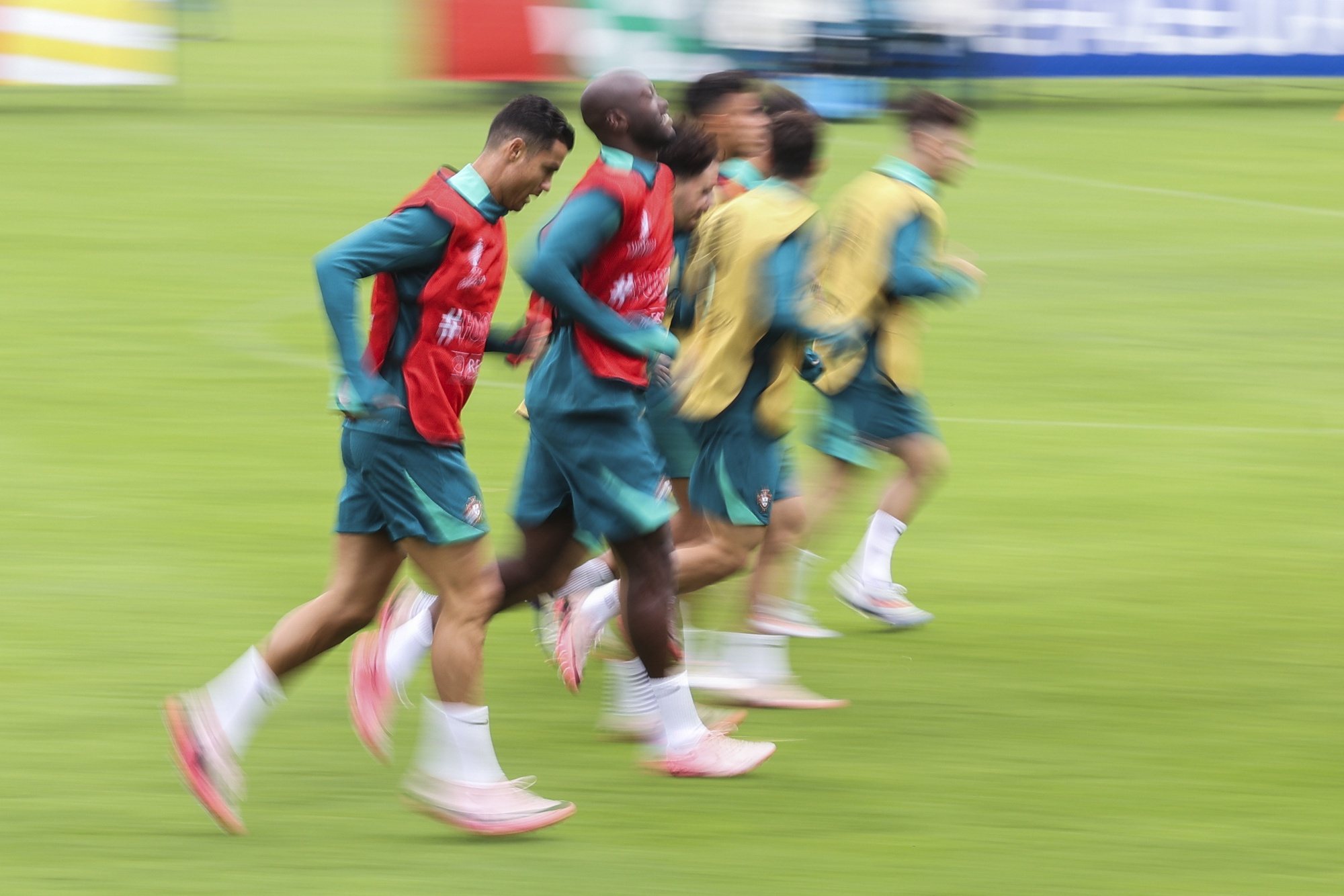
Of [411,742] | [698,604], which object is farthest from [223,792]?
[698,604]

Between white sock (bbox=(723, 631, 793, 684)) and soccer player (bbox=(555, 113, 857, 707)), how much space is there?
30 cm

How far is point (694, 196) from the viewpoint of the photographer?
638 centimetres

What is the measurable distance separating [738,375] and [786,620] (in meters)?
1.27

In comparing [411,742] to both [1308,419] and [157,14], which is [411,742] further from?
[157,14]

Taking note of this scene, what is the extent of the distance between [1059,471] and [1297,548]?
4.96ft

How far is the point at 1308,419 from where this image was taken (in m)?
10.8

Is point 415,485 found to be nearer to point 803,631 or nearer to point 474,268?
point 474,268

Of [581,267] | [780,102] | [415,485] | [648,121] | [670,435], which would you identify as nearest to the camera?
[415,485]

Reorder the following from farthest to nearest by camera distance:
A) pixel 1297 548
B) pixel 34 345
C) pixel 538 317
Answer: pixel 34 345 → pixel 1297 548 → pixel 538 317

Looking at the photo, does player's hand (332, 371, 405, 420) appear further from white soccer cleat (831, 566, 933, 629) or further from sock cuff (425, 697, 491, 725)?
white soccer cleat (831, 566, 933, 629)

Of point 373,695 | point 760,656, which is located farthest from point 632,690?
point 373,695

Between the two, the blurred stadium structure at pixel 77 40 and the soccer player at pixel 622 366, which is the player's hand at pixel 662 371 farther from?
the blurred stadium structure at pixel 77 40

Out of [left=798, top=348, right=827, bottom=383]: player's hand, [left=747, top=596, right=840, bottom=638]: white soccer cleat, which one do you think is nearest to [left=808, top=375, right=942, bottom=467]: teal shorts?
[left=798, top=348, right=827, bottom=383]: player's hand

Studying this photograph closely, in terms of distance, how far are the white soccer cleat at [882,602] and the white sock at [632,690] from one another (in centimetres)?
144
